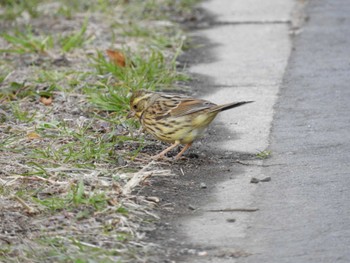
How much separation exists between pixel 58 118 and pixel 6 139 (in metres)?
0.76

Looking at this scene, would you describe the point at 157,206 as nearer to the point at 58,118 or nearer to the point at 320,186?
the point at 320,186

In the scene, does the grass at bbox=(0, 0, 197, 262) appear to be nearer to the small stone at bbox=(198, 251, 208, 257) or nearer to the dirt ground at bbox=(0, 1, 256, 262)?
the dirt ground at bbox=(0, 1, 256, 262)

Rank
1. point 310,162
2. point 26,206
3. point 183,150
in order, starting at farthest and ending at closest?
point 183,150, point 310,162, point 26,206

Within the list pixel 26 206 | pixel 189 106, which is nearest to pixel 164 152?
pixel 189 106

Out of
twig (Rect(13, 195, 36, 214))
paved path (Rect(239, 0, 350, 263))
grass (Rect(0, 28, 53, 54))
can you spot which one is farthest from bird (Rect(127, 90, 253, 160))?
grass (Rect(0, 28, 53, 54))

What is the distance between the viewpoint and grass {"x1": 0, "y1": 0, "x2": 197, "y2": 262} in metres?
4.93

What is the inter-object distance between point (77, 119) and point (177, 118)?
1.01m

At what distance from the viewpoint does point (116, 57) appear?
8320 mm

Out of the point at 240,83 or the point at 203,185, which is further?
the point at 240,83

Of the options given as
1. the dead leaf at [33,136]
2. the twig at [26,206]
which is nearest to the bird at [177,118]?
the dead leaf at [33,136]

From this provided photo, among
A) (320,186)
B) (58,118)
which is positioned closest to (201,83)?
(58,118)

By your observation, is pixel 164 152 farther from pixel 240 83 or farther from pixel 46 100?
pixel 240 83

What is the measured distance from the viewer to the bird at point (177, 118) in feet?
20.9

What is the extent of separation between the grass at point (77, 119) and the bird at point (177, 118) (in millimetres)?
188
